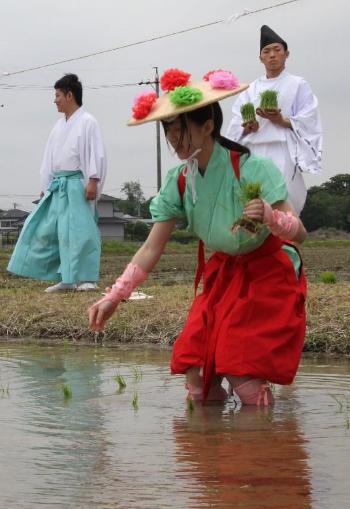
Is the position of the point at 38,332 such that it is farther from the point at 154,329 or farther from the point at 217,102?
the point at 217,102

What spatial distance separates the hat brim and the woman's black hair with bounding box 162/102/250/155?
7 cm

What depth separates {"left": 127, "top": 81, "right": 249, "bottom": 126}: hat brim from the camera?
14.2ft

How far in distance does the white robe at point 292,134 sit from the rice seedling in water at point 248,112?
0.57 feet

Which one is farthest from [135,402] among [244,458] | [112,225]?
[112,225]

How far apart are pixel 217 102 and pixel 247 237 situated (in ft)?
1.78

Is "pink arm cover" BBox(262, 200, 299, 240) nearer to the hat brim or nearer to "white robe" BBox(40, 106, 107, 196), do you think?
the hat brim

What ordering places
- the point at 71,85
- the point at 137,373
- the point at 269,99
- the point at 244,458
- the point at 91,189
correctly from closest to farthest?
the point at 244,458, the point at 137,373, the point at 269,99, the point at 71,85, the point at 91,189

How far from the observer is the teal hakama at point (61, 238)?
10.5m

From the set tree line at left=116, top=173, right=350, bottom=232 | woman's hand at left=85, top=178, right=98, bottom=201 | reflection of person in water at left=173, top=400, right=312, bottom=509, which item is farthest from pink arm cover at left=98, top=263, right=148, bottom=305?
tree line at left=116, top=173, right=350, bottom=232

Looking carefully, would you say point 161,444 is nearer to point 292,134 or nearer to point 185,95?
point 185,95

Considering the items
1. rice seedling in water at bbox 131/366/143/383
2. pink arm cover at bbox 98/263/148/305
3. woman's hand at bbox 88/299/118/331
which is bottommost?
rice seedling in water at bbox 131/366/143/383

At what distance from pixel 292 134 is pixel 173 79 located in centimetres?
315

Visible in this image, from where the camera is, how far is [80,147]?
1041 centimetres

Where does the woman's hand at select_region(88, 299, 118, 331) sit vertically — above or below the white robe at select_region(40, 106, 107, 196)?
below
